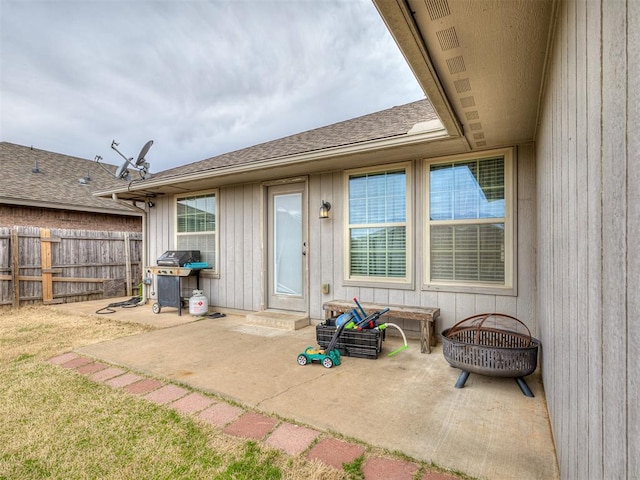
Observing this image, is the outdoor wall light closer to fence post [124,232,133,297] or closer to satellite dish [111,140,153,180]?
satellite dish [111,140,153,180]

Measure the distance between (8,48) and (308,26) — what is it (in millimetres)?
7152

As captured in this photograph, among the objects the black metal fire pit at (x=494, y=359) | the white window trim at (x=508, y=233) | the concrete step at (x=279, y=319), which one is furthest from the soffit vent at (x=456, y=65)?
the concrete step at (x=279, y=319)

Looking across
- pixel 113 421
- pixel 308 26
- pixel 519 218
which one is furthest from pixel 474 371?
pixel 308 26

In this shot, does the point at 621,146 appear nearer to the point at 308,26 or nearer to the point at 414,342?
the point at 414,342

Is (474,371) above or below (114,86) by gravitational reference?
below

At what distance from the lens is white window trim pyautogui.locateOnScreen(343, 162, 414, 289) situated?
4312 mm

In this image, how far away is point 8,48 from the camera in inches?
308

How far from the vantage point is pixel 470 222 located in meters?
3.94

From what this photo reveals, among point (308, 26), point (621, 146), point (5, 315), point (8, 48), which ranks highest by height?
point (308, 26)

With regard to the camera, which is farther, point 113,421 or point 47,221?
point 47,221

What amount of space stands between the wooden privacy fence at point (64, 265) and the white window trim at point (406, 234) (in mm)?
6715

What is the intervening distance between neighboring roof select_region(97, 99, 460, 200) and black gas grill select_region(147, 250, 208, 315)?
131 cm

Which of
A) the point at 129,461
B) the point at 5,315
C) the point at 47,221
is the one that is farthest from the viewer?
the point at 47,221

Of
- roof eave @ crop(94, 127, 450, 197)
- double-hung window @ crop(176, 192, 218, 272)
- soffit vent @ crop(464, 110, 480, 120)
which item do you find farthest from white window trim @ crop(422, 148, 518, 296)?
double-hung window @ crop(176, 192, 218, 272)
